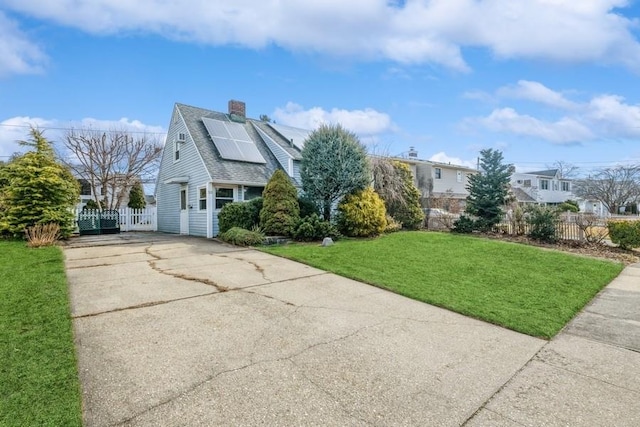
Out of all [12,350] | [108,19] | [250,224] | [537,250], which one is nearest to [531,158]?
[537,250]

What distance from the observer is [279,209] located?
467 inches

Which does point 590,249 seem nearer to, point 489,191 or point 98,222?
point 489,191

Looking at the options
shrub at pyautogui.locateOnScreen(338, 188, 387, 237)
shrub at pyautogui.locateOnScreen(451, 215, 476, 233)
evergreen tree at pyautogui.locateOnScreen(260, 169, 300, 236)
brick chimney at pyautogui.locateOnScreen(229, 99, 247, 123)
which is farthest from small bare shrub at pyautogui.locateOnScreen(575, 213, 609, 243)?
brick chimney at pyautogui.locateOnScreen(229, 99, 247, 123)

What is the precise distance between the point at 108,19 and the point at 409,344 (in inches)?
498

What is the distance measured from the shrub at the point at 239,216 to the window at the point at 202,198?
6.05ft

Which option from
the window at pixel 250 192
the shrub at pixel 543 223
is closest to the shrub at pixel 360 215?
the window at pixel 250 192

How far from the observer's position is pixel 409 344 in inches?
159

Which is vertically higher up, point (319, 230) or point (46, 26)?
point (46, 26)

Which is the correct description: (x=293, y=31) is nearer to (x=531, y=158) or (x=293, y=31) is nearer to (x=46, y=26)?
(x=46, y=26)

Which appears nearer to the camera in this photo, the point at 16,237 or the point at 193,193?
the point at 16,237

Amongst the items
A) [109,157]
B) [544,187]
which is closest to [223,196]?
[109,157]

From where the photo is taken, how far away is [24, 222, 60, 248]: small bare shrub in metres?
9.89

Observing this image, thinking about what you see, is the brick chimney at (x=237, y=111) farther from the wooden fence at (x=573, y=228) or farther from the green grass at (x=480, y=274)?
the wooden fence at (x=573, y=228)

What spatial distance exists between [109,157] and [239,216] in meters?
15.1
